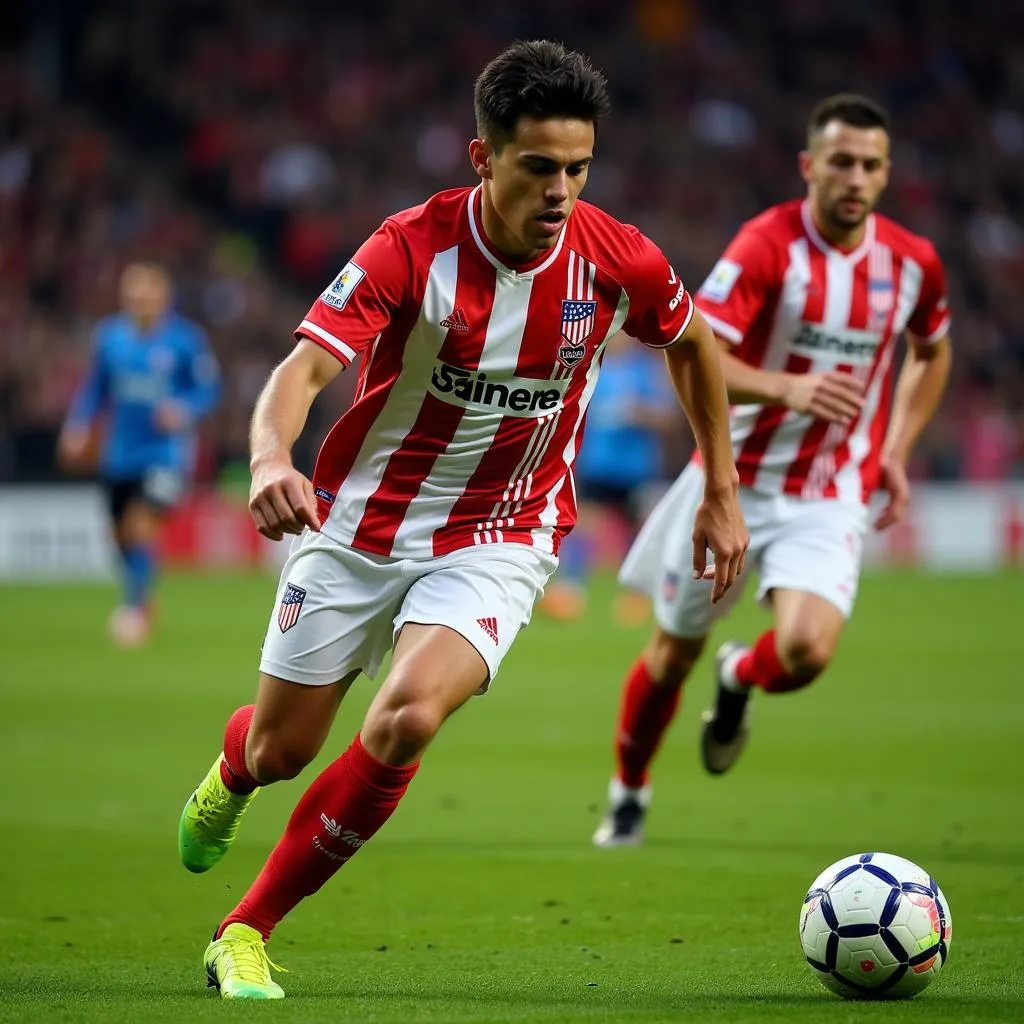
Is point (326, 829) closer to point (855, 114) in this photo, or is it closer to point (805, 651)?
point (805, 651)

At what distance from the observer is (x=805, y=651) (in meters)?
6.29

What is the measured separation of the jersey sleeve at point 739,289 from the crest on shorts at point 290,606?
2308 mm

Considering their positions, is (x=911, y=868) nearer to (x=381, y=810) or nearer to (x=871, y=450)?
(x=381, y=810)

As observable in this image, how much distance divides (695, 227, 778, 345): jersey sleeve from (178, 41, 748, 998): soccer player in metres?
1.61

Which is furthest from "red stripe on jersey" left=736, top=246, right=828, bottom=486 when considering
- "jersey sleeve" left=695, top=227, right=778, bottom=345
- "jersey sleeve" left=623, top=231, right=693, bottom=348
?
"jersey sleeve" left=623, top=231, right=693, bottom=348

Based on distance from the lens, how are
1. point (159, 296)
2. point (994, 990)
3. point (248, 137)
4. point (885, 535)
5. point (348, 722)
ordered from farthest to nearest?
point (248, 137) → point (885, 535) → point (159, 296) → point (348, 722) → point (994, 990)

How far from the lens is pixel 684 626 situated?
6.59 meters

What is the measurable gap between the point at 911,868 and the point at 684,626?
89.5 inches

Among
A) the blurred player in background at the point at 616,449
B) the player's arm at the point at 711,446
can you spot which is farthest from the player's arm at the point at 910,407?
the blurred player in background at the point at 616,449

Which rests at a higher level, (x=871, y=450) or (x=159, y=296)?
(x=159, y=296)

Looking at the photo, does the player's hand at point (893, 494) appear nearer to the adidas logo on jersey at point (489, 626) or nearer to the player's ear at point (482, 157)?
the adidas logo on jersey at point (489, 626)

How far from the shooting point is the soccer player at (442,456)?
14.1ft

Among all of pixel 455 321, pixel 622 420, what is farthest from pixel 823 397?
pixel 622 420

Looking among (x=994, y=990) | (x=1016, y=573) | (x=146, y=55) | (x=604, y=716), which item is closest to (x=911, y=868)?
(x=994, y=990)
